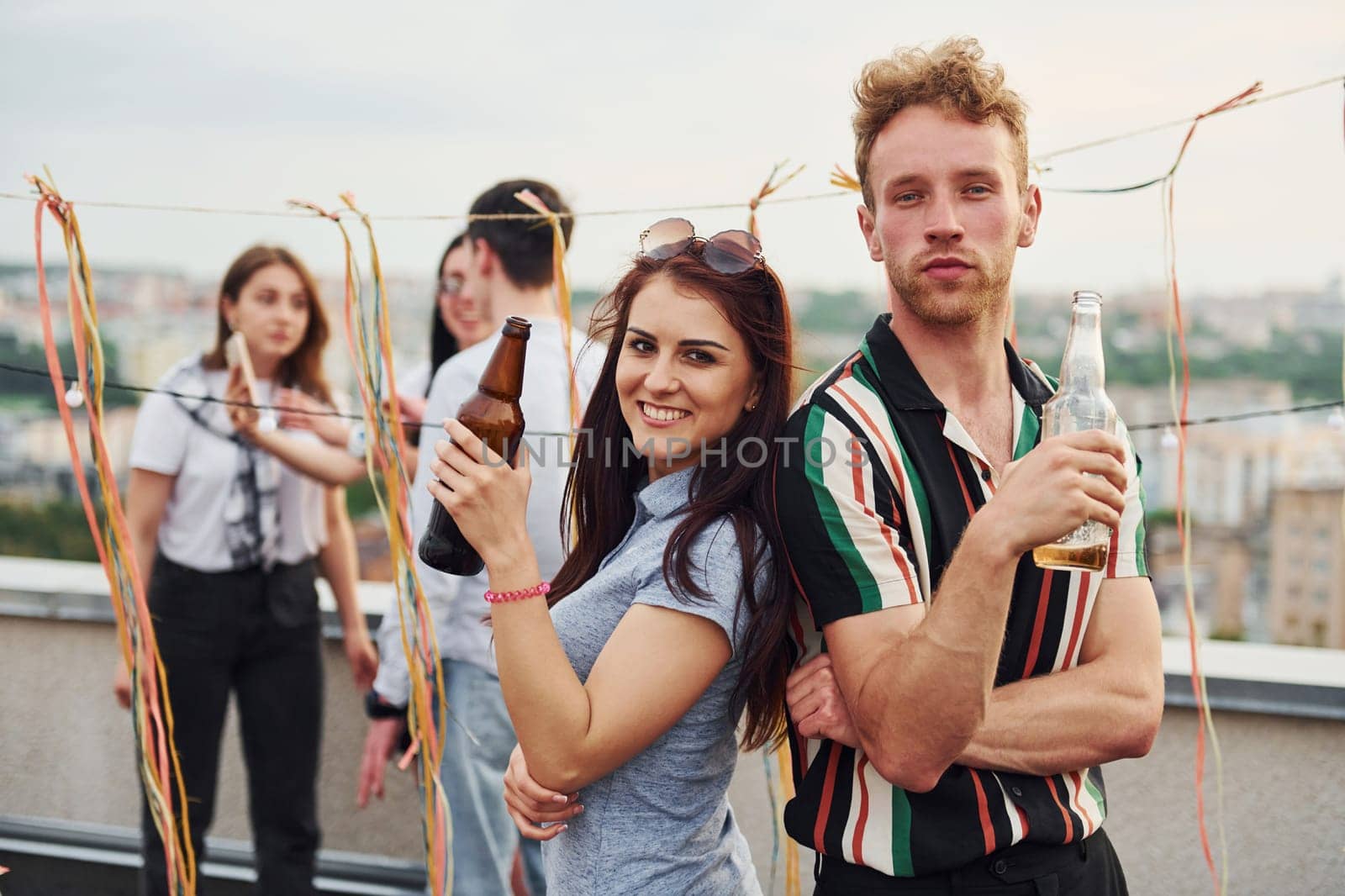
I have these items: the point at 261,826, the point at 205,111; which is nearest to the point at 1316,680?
the point at 261,826

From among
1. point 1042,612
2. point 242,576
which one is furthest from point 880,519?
point 242,576

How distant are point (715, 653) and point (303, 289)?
2.24 metres

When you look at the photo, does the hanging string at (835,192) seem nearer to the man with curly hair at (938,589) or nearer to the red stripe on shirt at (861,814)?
the man with curly hair at (938,589)

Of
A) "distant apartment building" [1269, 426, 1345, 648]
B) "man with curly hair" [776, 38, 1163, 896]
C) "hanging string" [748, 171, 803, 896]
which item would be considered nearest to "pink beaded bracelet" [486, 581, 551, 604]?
"man with curly hair" [776, 38, 1163, 896]

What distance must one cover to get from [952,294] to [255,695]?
7.34 feet

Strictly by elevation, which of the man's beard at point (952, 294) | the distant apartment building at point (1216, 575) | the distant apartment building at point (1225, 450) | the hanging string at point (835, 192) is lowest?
the distant apartment building at point (1216, 575)

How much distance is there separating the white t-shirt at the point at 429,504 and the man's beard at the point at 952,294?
106 cm

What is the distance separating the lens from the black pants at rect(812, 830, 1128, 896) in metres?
1.25

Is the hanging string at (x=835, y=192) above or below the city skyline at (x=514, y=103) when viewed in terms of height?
below

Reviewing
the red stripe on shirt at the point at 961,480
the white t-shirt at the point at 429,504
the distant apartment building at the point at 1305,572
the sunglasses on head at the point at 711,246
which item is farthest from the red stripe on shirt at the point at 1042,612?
the distant apartment building at the point at 1305,572

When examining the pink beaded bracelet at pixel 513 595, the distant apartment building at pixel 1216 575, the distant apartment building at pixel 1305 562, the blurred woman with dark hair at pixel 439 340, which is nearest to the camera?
the pink beaded bracelet at pixel 513 595

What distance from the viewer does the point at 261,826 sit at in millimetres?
2824

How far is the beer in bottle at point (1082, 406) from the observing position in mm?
1214

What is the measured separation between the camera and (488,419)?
4.51 ft
